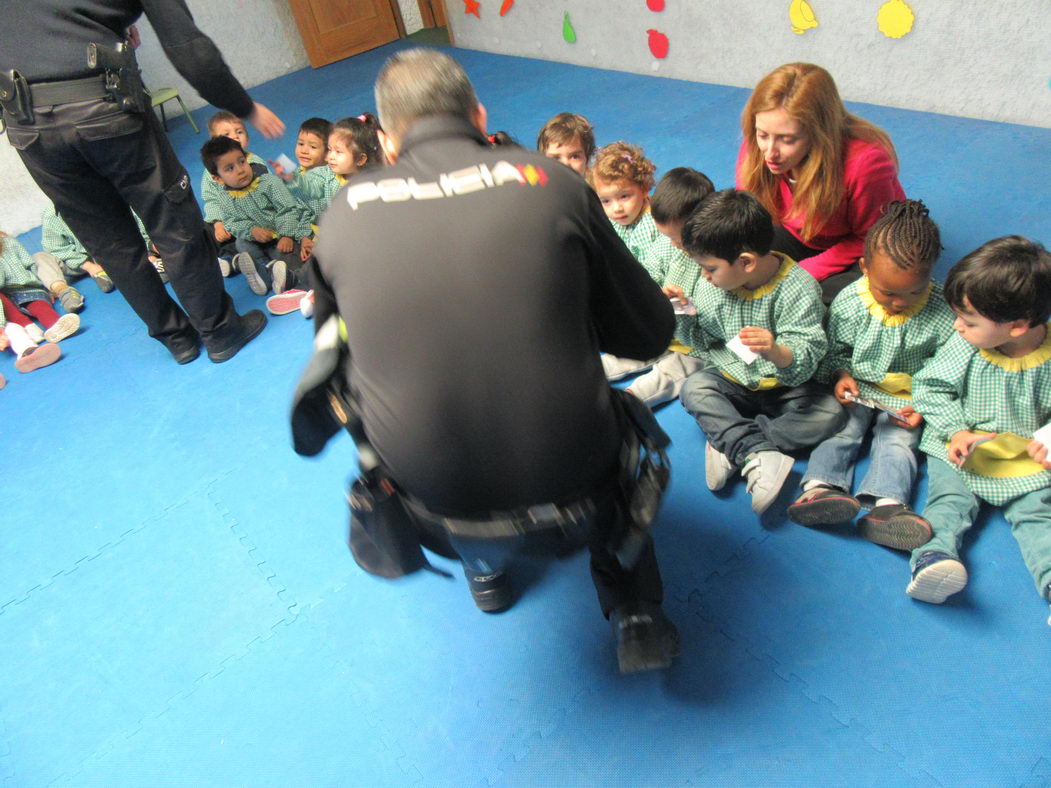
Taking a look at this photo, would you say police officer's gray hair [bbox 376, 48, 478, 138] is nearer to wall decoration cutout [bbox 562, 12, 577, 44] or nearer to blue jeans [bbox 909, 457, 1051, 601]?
blue jeans [bbox 909, 457, 1051, 601]

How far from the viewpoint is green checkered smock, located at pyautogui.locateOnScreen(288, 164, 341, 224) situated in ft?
13.7

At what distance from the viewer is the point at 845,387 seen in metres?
2.25

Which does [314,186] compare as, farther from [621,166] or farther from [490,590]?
[490,590]

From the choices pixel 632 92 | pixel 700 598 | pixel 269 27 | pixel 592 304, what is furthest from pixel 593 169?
pixel 269 27

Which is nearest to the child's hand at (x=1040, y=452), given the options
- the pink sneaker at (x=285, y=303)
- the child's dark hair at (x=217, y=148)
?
the pink sneaker at (x=285, y=303)

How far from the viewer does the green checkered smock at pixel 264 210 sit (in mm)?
4047

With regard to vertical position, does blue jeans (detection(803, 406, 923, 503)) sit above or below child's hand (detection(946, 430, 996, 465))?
below

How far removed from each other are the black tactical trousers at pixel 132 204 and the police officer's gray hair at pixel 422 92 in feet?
6.58

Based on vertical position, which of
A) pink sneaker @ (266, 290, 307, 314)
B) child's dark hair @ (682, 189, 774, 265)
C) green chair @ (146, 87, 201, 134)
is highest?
green chair @ (146, 87, 201, 134)

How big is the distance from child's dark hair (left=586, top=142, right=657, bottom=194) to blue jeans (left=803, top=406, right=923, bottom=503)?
124 cm

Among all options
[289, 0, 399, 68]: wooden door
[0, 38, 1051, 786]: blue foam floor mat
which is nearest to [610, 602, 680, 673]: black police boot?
[0, 38, 1051, 786]: blue foam floor mat

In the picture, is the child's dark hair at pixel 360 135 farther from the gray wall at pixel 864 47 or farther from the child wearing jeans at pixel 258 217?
the gray wall at pixel 864 47

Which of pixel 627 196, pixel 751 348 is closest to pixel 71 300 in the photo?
pixel 627 196

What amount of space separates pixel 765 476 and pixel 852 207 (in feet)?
3.52
